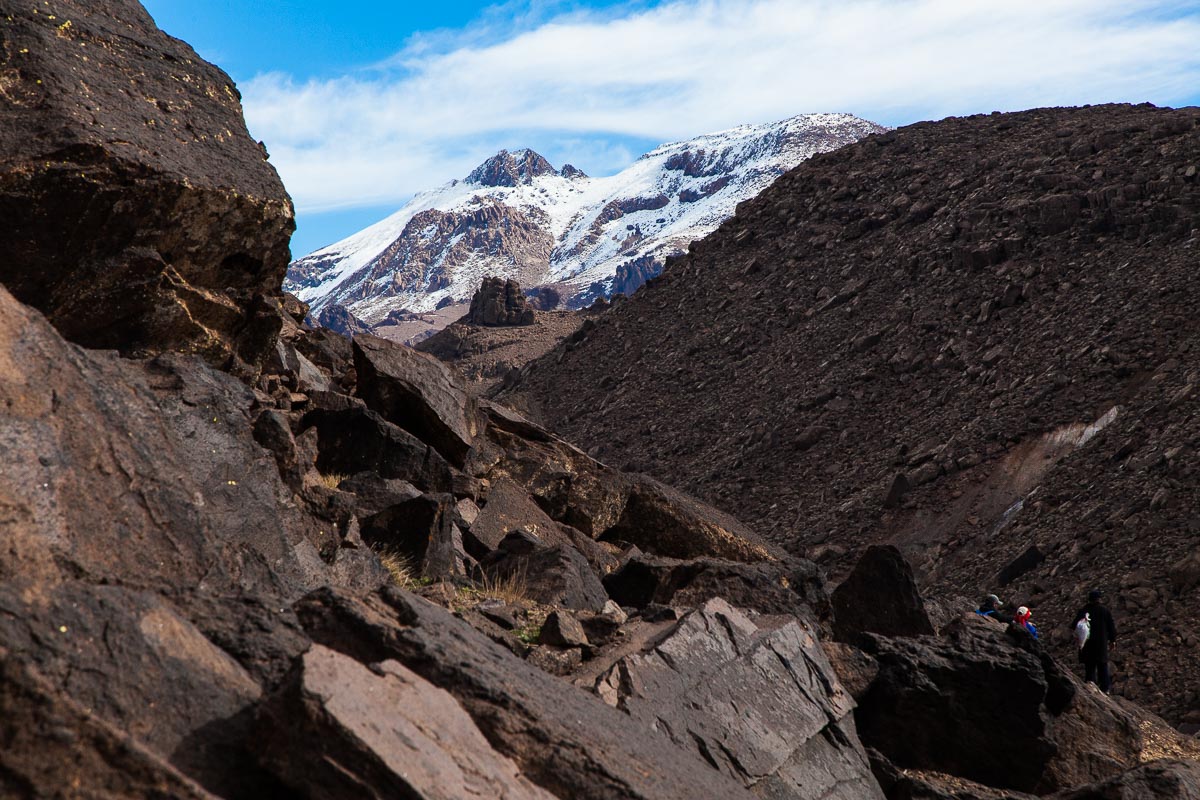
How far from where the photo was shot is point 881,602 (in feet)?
35.4

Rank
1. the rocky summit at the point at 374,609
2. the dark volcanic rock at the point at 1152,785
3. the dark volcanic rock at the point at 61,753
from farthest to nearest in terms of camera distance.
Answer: the dark volcanic rock at the point at 1152,785 < the rocky summit at the point at 374,609 < the dark volcanic rock at the point at 61,753

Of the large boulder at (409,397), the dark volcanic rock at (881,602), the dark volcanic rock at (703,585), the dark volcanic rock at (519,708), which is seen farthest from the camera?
the large boulder at (409,397)

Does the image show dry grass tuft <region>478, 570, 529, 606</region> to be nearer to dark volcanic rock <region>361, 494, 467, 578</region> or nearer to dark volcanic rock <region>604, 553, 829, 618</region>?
dark volcanic rock <region>361, 494, 467, 578</region>

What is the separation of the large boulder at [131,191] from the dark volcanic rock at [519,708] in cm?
381

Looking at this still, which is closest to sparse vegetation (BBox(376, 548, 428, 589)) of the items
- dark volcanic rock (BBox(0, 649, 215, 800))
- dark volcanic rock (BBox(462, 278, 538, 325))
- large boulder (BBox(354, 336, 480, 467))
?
large boulder (BBox(354, 336, 480, 467))

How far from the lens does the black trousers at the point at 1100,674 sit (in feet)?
40.5

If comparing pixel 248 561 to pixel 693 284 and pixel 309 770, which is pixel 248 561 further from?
pixel 693 284

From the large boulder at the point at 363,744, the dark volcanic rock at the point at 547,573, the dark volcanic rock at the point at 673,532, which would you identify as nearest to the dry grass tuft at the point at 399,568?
the dark volcanic rock at the point at 547,573

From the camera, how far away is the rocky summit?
3.34 meters

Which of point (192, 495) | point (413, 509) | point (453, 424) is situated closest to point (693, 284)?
point (453, 424)

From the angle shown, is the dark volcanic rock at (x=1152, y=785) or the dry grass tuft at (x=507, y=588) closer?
the dark volcanic rock at (x=1152, y=785)

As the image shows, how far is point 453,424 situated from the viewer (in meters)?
11.5

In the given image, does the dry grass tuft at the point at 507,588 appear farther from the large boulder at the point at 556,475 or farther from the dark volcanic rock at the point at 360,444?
the large boulder at the point at 556,475

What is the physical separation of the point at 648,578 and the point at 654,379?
2696 cm
